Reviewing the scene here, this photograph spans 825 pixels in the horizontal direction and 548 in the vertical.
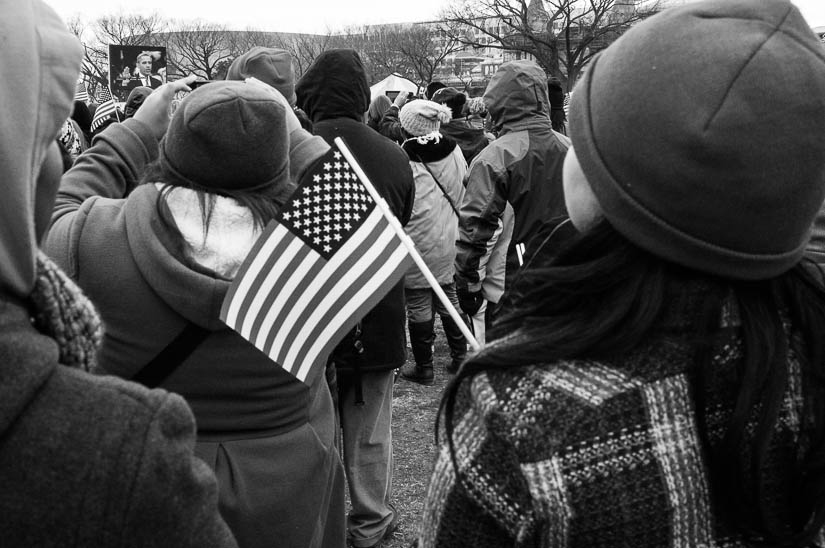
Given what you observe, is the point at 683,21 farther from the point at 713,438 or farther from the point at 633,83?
the point at 713,438

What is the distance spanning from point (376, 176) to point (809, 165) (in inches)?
114

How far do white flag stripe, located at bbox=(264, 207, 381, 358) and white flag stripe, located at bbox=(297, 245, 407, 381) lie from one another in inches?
2.0

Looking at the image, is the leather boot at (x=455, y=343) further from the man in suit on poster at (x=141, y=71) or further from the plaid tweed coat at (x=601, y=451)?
the man in suit on poster at (x=141, y=71)

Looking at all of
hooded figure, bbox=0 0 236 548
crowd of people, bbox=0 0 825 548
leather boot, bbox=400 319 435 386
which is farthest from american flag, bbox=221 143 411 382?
leather boot, bbox=400 319 435 386

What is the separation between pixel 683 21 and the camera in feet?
3.65

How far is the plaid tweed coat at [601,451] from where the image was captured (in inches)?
42.4

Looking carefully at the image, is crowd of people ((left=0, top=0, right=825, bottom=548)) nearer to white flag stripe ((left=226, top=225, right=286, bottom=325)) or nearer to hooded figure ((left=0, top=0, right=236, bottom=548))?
hooded figure ((left=0, top=0, right=236, bottom=548))

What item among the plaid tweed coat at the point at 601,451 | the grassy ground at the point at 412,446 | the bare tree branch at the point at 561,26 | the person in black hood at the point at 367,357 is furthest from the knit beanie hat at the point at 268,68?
the bare tree branch at the point at 561,26

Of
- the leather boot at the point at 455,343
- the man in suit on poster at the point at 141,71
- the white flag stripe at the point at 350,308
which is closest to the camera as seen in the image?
the white flag stripe at the point at 350,308

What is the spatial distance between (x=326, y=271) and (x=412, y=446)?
3.13m

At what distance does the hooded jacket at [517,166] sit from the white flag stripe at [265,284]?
2.62m

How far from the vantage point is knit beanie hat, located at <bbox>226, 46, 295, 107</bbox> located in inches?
162

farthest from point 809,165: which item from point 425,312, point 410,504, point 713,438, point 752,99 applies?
point 425,312

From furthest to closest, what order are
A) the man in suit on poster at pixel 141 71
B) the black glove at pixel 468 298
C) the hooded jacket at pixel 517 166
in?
the man in suit on poster at pixel 141 71, the black glove at pixel 468 298, the hooded jacket at pixel 517 166
